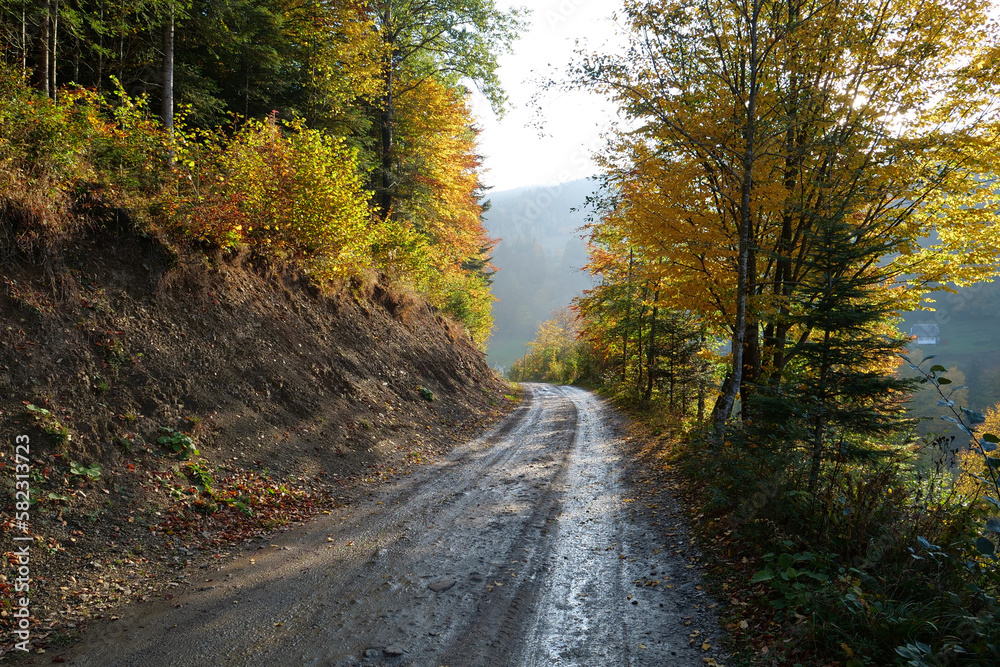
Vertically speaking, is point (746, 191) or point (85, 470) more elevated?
→ point (746, 191)

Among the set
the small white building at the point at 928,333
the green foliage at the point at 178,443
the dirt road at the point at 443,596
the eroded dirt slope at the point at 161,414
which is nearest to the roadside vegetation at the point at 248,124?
the eroded dirt slope at the point at 161,414

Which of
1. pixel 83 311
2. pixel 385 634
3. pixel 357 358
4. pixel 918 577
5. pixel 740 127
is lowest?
pixel 385 634

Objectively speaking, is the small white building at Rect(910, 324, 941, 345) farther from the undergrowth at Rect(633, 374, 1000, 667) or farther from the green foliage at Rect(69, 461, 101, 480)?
the green foliage at Rect(69, 461, 101, 480)

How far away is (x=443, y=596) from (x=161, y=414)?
531 centimetres

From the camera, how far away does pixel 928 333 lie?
108062 millimetres

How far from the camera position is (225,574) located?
17.3 ft

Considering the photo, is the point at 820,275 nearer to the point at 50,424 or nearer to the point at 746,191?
the point at 746,191

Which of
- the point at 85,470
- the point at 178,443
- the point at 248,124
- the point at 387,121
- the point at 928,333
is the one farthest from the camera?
the point at 928,333

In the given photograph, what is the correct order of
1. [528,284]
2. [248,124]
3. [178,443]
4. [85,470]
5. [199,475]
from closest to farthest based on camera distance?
[85,470] → [199,475] → [178,443] → [248,124] → [528,284]

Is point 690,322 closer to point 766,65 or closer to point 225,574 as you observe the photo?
point 766,65

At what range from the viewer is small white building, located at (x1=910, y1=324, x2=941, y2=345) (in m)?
106

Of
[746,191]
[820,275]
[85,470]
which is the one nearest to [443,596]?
[85,470]

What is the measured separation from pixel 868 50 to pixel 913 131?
1.87 meters

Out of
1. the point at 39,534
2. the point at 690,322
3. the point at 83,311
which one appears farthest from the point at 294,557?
the point at 690,322
